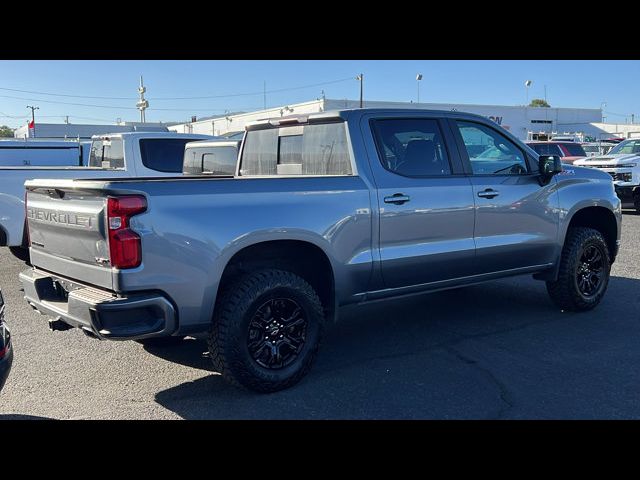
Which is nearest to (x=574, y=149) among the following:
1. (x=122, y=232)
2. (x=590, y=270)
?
(x=590, y=270)

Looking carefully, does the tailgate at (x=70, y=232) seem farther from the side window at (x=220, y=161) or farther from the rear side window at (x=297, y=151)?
the side window at (x=220, y=161)

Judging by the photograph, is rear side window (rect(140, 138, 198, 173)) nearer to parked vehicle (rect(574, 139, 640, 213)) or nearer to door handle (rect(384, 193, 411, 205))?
door handle (rect(384, 193, 411, 205))

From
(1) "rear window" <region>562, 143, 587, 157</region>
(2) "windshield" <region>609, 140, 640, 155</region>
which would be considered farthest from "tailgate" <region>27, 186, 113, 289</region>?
(1) "rear window" <region>562, 143, 587, 157</region>

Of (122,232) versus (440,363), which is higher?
(122,232)

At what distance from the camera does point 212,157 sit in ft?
27.9

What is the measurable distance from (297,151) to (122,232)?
2202 millimetres

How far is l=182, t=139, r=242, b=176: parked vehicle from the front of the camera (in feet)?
26.8

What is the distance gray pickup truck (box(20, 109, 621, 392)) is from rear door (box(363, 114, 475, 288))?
1cm

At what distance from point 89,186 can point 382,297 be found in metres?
2.39

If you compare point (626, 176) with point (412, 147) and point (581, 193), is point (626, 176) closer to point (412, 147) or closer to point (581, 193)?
point (581, 193)

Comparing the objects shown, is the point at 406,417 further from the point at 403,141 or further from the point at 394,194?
the point at 403,141

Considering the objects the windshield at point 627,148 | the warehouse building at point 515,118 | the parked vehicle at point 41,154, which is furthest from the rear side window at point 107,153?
the warehouse building at point 515,118

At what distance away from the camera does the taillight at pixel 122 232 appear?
3885 mm
